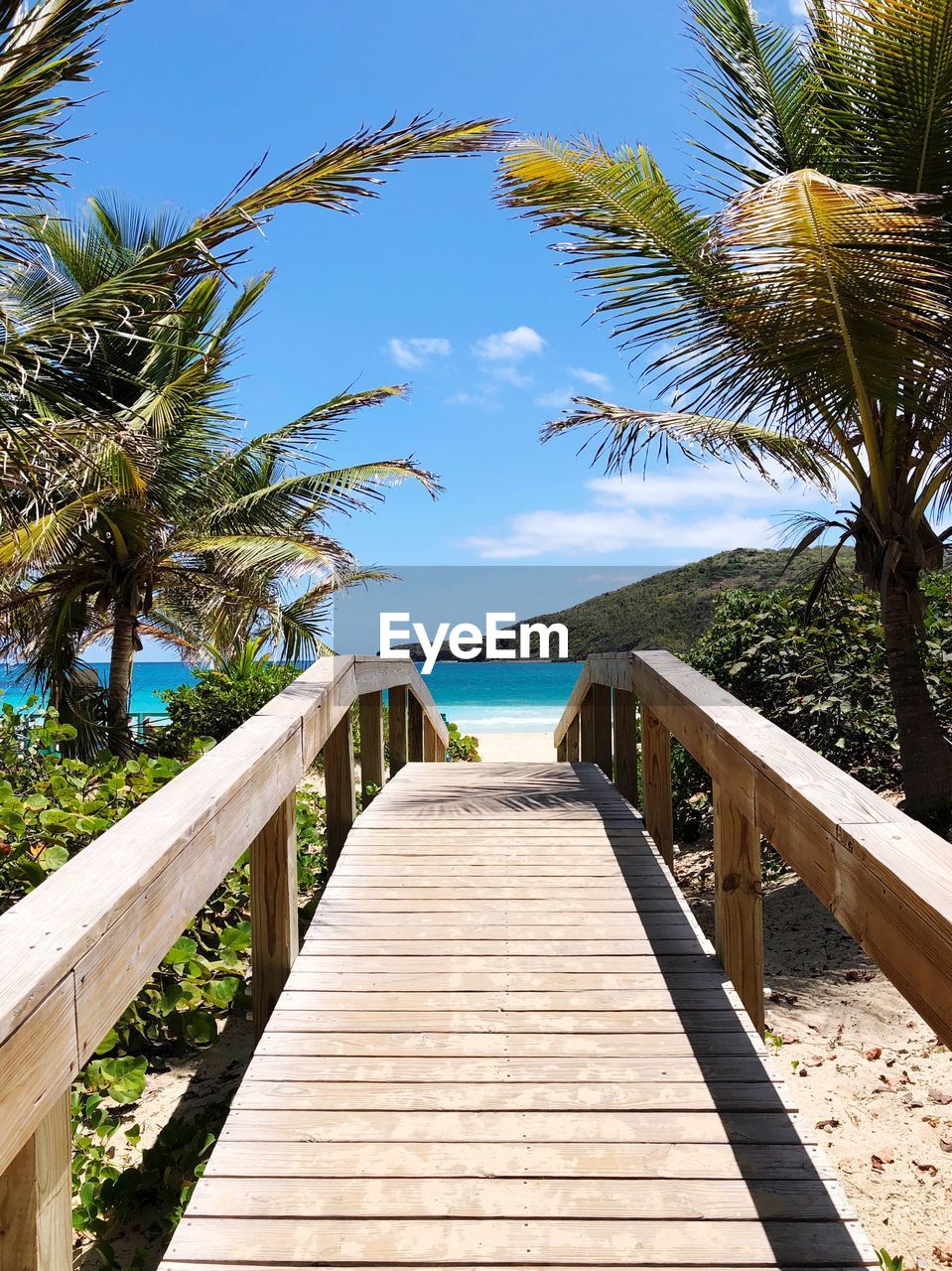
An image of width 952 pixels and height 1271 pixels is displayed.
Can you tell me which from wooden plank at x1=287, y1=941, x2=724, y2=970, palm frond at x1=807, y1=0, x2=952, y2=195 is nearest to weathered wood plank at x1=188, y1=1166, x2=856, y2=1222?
wooden plank at x1=287, y1=941, x2=724, y2=970

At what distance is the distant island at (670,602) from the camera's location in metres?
42.2

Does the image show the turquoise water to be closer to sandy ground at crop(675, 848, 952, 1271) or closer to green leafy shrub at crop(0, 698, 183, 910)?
green leafy shrub at crop(0, 698, 183, 910)

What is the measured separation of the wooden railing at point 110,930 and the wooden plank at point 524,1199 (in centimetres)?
61

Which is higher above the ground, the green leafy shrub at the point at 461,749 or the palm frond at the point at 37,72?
the palm frond at the point at 37,72

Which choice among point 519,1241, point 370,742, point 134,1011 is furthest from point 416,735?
point 519,1241

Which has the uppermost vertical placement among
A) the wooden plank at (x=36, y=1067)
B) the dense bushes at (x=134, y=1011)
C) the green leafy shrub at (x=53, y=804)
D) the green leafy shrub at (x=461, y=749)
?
the wooden plank at (x=36, y=1067)

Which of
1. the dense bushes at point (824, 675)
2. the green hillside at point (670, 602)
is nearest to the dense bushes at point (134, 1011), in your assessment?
the dense bushes at point (824, 675)

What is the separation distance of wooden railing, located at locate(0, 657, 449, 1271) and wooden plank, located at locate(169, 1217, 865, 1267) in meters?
0.57

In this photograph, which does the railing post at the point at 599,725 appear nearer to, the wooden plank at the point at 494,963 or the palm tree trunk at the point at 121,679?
the wooden plank at the point at 494,963

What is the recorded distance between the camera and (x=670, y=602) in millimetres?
45344

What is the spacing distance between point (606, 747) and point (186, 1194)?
4816mm

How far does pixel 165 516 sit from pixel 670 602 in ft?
122

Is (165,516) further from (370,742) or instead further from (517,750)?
(517,750)

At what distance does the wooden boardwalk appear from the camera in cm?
184
